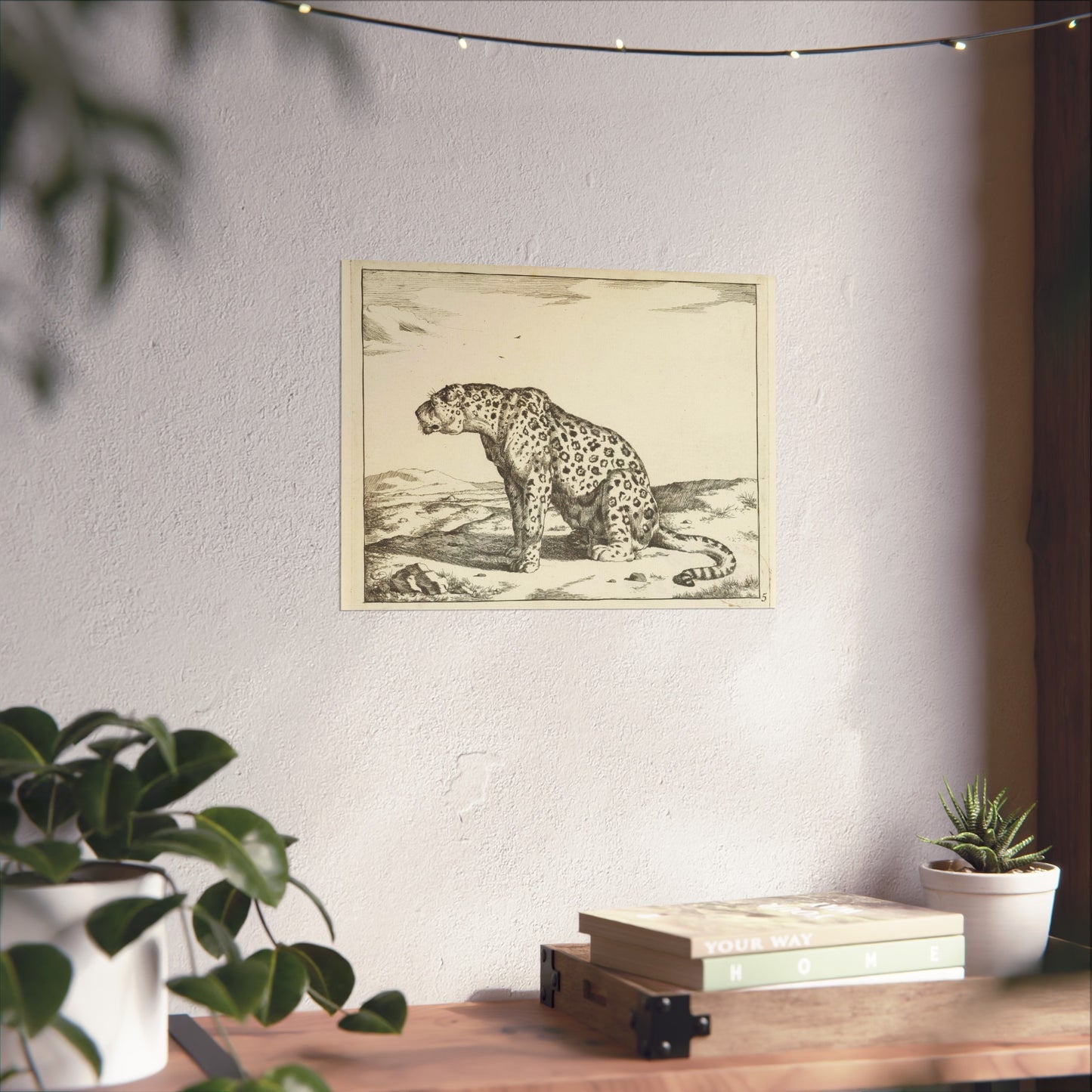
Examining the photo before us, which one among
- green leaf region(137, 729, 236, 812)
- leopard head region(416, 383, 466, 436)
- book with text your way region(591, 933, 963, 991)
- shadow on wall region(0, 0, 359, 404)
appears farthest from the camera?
leopard head region(416, 383, 466, 436)

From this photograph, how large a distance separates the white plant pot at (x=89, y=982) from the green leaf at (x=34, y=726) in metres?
0.12

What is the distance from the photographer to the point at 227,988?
90 centimetres

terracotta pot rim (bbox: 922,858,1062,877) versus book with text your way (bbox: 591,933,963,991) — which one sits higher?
terracotta pot rim (bbox: 922,858,1062,877)

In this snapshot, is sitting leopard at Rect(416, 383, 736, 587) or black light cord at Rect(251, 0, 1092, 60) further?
sitting leopard at Rect(416, 383, 736, 587)

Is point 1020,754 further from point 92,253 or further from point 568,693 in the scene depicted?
point 92,253

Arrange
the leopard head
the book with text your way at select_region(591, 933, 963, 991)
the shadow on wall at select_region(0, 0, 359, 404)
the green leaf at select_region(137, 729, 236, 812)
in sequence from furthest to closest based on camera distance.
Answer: the leopard head → the book with text your way at select_region(591, 933, 963, 991) → the green leaf at select_region(137, 729, 236, 812) → the shadow on wall at select_region(0, 0, 359, 404)

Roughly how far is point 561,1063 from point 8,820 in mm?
528

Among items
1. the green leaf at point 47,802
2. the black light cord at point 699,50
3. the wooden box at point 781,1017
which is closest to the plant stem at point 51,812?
the green leaf at point 47,802

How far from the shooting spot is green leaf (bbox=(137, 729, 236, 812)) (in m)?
0.99

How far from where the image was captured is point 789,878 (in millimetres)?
1414

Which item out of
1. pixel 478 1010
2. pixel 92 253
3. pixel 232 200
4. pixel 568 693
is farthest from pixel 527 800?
pixel 92 253

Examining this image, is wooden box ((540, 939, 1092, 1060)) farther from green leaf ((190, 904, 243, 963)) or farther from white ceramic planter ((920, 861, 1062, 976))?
green leaf ((190, 904, 243, 963))

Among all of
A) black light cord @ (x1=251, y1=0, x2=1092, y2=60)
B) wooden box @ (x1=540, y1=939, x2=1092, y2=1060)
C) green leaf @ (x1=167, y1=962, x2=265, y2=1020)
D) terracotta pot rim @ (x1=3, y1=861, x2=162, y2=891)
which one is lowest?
wooden box @ (x1=540, y1=939, x2=1092, y2=1060)

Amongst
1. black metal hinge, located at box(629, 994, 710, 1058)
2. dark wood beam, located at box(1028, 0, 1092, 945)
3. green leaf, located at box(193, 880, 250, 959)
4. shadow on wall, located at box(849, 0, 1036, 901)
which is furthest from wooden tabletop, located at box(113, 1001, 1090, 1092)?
shadow on wall, located at box(849, 0, 1036, 901)
